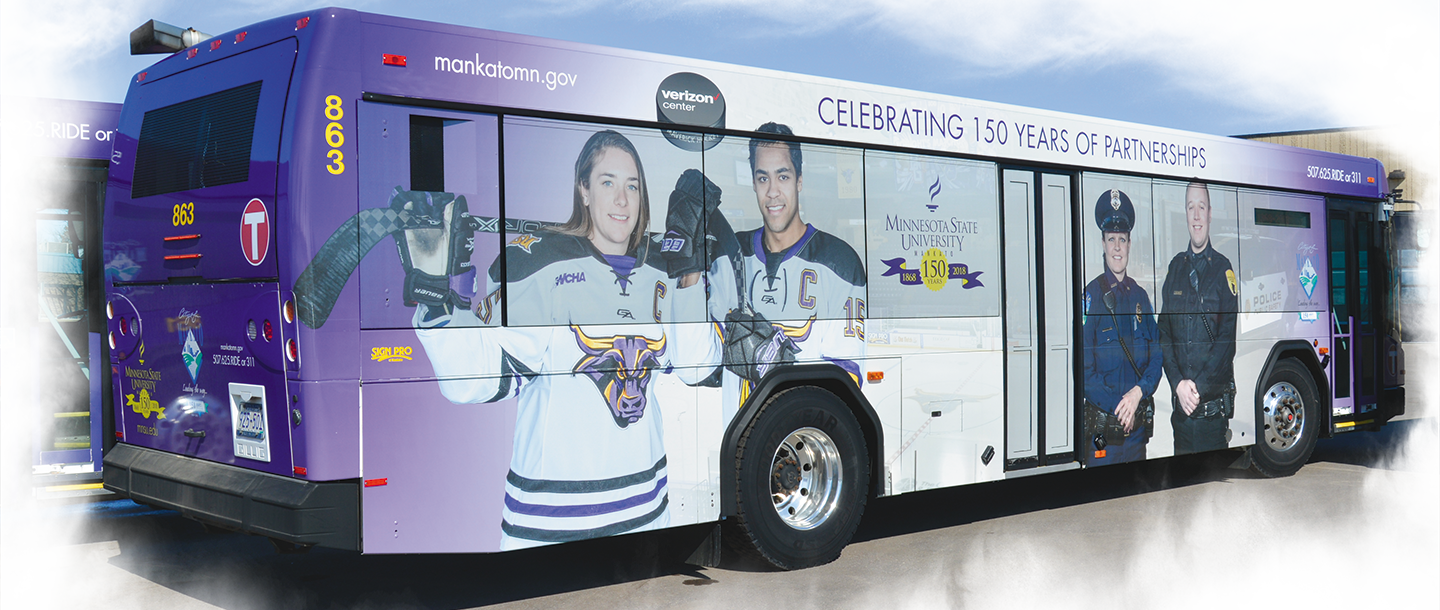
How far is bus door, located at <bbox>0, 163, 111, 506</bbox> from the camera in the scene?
7695 mm

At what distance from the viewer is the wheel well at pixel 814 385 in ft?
22.2

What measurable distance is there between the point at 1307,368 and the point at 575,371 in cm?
798

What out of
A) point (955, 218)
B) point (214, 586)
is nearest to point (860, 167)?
point (955, 218)

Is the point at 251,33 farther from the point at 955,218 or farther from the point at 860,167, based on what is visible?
the point at 955,218

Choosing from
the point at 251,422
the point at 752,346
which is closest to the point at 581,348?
the point at 752,346

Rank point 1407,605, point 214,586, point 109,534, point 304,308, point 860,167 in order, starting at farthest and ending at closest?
point 109,534 < point 860,167 < point 214,586 < point 1407,605 < point 304,308

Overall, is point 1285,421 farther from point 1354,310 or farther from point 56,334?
point 56,334

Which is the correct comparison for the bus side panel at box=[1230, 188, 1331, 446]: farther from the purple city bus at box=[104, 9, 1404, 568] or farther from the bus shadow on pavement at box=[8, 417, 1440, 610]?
the purple city bus at box=[104, 9, 1404, 568]

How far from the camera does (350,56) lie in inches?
214

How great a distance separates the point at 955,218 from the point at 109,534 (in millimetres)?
Result: 6787

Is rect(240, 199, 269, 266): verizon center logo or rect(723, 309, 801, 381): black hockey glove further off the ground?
rect(240, 199, 269, 266): verizon center logo

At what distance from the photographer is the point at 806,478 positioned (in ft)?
24.0

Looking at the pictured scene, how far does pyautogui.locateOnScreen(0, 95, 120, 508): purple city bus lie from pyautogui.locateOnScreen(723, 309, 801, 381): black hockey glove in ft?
13.5

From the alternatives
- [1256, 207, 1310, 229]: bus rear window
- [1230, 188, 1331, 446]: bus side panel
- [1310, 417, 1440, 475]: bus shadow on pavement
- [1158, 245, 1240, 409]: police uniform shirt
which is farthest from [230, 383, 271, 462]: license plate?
[1310, 417, 1440, 475]: bus shadow on pavement
